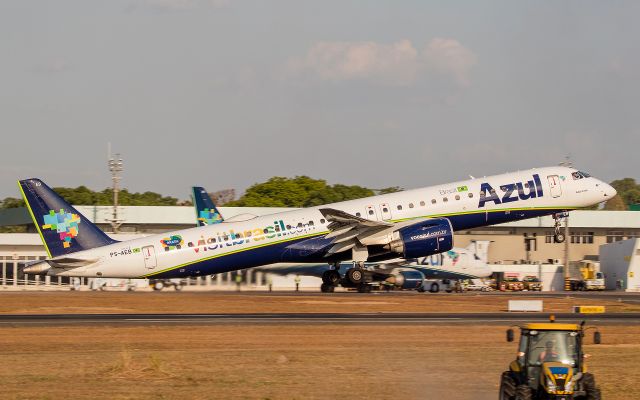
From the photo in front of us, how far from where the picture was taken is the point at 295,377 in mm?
28375

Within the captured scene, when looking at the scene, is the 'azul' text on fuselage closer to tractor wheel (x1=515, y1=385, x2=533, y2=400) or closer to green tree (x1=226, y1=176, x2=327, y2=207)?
tractor wheel (x1=515, y1=385, x2=533, y2=400)

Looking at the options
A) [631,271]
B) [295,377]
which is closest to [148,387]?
[295,377]

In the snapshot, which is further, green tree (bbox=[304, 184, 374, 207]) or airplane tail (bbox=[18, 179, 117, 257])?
green tree (bbox=[304, 184, 374, 207])

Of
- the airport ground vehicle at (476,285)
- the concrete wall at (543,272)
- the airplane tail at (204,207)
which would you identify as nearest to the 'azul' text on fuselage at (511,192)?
the airplane tail at (204,207)

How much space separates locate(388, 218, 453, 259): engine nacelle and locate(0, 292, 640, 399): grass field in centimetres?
1217

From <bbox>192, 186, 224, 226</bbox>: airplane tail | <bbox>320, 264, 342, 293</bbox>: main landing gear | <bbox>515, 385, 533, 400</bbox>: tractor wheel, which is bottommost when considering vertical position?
<bbox>515, 385, 533, 400</bbox>: tractor wheel

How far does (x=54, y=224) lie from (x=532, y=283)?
2501 inches

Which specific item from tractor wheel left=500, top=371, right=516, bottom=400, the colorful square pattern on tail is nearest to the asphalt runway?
the colorful square pattern on tail

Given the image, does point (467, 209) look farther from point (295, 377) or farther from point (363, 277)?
point (295, 377)

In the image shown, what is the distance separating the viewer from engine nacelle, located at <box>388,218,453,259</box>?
181ft

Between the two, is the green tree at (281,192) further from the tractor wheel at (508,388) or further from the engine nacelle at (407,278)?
the tractor wheel at (508,388)

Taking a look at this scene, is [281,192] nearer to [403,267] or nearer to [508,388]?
[403,267]

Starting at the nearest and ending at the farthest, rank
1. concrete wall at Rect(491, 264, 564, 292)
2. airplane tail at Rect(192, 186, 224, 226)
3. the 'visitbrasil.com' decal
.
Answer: the 'visitbrasil.com' decal < airplane tail at Rect(192, 186, 224, 226) < concrete wall at Rect(491, 264, 564, 292)

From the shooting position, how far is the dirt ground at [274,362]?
2606 centimetres
